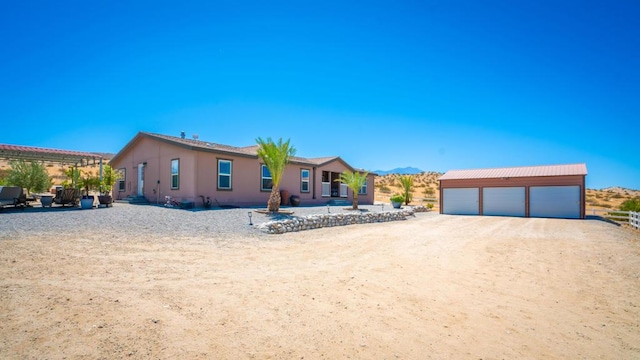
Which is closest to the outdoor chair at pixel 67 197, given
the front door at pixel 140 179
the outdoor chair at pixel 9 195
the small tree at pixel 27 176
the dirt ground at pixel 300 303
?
the outdoor chair at pixel 9 195

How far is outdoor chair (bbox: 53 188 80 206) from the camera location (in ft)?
46.3

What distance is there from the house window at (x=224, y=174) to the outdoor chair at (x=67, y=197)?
20.8 ft

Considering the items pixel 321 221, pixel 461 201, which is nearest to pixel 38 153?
pixel 321 221

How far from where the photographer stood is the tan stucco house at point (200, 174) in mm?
16547

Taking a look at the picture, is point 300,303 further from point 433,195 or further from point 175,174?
point 433,195

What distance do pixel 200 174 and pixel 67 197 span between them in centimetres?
566

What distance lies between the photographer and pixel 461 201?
24938mm

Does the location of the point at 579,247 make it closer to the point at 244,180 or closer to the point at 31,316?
the point at 31,316

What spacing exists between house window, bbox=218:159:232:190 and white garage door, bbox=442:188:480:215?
55.0 ft

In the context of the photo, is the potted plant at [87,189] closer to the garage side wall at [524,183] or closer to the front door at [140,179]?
the front door at [140,179]

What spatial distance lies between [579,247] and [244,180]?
15359 mm

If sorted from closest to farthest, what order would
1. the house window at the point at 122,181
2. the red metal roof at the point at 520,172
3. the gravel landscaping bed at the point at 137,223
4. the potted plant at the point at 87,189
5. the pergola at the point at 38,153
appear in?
the gravel landscaping bed at the point at 137,223
the potted plant at the point at 87,189
the pergola at the point at 38,153
the red metal roof at the point at 520,172
the house window at the point at 122,181

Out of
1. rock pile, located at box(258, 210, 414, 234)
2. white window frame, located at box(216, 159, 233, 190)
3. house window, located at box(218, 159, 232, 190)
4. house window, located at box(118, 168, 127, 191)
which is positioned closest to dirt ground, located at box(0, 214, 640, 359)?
rock pile, located at box(258, 210, 414, 234)

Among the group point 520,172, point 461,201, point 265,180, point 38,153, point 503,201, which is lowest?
point 461,201
